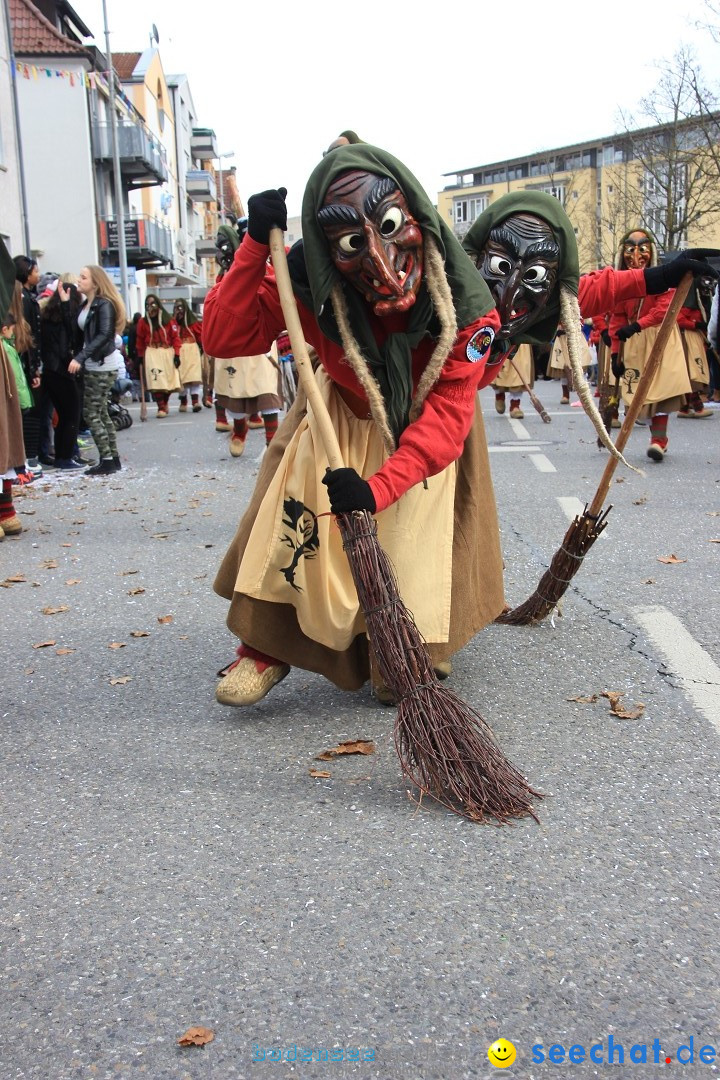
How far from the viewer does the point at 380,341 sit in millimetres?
3357

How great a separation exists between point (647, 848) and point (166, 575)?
12.4 feet

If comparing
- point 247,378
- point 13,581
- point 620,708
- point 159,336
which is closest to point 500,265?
point 620,708

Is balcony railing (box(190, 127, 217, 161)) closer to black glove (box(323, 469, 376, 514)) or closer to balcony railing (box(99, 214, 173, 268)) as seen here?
balcony railing (box(99, 214, 173, 268))

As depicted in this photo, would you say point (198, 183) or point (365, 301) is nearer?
point (365, 301)

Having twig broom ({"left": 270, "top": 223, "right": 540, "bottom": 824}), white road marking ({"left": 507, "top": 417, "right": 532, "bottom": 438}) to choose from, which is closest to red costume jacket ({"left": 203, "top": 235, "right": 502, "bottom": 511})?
twig broom ({"left": 270, "top": 223, "right": 540, "bottom": 824})

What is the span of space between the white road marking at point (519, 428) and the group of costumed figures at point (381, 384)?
836cm

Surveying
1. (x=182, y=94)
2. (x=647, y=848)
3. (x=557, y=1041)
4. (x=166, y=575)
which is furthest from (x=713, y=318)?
(x=182, y=94)

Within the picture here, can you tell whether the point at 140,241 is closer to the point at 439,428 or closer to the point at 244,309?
the point at 244,309

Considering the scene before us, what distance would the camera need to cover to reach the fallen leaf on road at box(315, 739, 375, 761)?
3.26 m

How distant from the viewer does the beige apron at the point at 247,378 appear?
10.7 metres

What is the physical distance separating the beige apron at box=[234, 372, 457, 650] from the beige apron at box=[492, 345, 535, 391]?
9624 mm

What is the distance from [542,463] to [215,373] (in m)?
3.33

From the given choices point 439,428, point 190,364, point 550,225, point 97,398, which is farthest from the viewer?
point 190,364

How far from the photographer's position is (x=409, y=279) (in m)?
3.15
